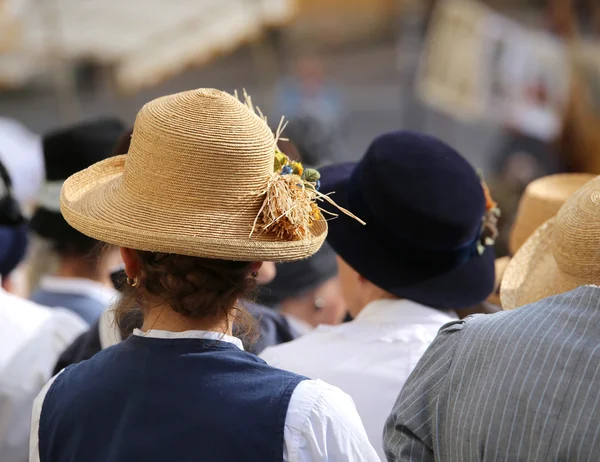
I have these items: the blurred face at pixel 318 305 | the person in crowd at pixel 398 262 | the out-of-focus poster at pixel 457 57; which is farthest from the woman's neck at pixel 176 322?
the out-of-focus poster at pixel 457 57

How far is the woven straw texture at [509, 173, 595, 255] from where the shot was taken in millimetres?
2484

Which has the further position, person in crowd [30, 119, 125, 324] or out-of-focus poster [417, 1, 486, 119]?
out-of-focus poster [417, 1, 486, 119]

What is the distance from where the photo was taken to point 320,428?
1311mm

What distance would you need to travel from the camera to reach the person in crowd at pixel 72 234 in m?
2.82

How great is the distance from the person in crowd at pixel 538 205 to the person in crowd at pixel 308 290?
630 millimetres

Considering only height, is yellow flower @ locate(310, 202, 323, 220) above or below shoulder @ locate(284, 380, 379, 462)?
above

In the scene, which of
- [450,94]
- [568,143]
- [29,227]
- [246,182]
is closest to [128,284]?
[246,182]

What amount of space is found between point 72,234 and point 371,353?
1.38 m

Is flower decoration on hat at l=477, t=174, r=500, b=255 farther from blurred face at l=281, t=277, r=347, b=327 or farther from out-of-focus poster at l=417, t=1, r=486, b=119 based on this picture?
out-of-focus poster at l=417, t=1, r=486, b=119

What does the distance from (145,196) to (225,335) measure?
0.96ft

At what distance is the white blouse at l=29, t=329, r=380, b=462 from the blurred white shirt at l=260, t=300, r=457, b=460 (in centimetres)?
49

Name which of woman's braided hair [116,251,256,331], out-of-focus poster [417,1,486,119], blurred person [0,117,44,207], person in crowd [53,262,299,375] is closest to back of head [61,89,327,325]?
woman's braided hair [116,251,256,331]

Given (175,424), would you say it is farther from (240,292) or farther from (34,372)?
(34,372)

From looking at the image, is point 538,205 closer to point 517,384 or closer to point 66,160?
point 517,384
